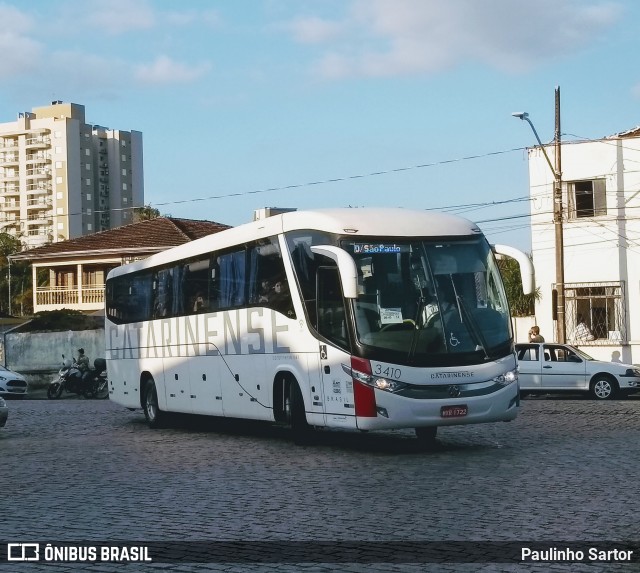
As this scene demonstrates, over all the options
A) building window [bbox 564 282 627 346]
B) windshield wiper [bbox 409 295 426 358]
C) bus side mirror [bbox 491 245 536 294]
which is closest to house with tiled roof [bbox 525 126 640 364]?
building window [bbox 564 282 627 346]

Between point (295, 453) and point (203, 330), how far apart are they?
463cm

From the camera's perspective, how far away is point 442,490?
12156 mm

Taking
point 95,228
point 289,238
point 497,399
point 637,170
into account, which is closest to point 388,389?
point 497,399

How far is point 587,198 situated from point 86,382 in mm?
17946

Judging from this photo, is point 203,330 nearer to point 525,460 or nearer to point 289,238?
point 289,238

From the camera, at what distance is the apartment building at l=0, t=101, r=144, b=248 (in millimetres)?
149125

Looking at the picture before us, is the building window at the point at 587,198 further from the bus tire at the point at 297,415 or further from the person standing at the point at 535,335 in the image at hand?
the bus tire at the point at 297,415

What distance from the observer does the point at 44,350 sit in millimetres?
46594

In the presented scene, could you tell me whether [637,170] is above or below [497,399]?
above

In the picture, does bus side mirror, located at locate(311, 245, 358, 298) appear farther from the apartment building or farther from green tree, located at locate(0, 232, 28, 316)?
the apartment building

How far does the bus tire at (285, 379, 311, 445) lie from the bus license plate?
2.59m

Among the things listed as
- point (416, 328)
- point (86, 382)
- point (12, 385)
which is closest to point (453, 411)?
point (416, 328)

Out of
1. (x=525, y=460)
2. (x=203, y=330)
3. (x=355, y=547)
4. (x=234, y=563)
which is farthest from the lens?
(x=203, y=330)

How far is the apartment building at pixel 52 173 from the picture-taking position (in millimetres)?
149125
